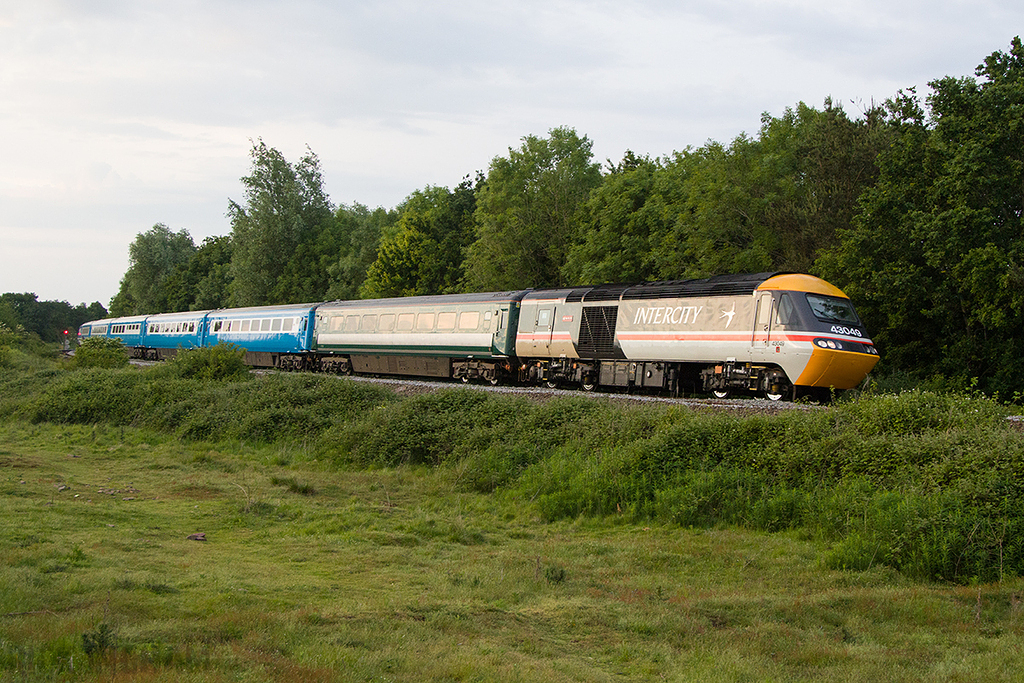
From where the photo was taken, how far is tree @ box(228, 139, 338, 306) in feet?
247

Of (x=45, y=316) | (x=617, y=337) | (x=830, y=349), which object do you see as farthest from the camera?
(x=45, y=316)

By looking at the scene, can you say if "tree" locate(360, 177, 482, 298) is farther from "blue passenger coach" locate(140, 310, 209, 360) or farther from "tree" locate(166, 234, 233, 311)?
"tree" locate(166, 234, 233, 311)

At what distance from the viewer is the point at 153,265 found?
346ft

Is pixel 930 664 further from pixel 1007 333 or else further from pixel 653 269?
pixel 653 269

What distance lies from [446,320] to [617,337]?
8719 millimetres

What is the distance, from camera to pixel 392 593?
32.2 feet

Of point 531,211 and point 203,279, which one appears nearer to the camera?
point 531,211

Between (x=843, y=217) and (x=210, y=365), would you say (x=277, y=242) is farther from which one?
(x=843, y=217)

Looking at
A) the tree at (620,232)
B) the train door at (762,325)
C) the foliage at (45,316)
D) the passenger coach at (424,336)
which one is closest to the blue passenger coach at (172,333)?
the passenger coach at (424,336)

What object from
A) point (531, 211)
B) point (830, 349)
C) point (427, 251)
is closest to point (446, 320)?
point (830, 349)

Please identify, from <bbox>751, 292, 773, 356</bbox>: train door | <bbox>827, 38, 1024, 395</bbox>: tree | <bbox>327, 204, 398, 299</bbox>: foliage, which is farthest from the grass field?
<bbox>327, 204, 398, 299</bbox>: foliage

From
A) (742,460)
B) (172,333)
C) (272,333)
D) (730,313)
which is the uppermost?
(730,313)

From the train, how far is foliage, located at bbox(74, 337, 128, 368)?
7.28 meters

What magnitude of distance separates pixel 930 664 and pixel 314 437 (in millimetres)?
17529
